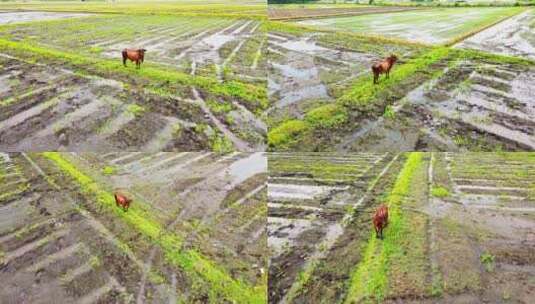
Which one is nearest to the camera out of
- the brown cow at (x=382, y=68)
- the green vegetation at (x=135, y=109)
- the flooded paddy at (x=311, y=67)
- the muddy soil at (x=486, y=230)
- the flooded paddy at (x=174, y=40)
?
the muddy soil at (x=486, y=230)

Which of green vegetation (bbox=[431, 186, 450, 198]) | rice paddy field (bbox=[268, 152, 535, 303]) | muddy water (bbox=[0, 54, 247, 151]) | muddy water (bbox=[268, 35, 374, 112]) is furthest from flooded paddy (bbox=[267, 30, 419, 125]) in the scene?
green vegetation (bbox=[431, 186, 450, 198])

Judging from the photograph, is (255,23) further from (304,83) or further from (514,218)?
(514,218)

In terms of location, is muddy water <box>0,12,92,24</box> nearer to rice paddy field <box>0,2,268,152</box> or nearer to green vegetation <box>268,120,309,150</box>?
rice paddy field <box>0,2,268,152</box>

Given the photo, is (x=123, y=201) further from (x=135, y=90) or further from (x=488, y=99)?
(x=488, y=99)

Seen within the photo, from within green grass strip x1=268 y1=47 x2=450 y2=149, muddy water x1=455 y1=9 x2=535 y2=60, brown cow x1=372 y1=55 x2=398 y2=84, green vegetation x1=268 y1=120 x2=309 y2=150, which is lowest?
green vegetation x1=268 y1=120 x2=309 y2=150

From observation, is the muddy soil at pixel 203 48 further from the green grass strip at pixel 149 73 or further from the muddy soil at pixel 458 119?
the muddy soil at pixel 458 119

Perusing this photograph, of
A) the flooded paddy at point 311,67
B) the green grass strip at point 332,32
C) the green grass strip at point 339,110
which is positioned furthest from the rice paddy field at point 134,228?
the green grass strip at point 332,32

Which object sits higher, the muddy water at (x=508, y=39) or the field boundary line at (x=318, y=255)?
the muddy water at (x=508, y=39)

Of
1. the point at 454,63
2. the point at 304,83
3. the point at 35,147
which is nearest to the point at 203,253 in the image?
the point at 35,147
